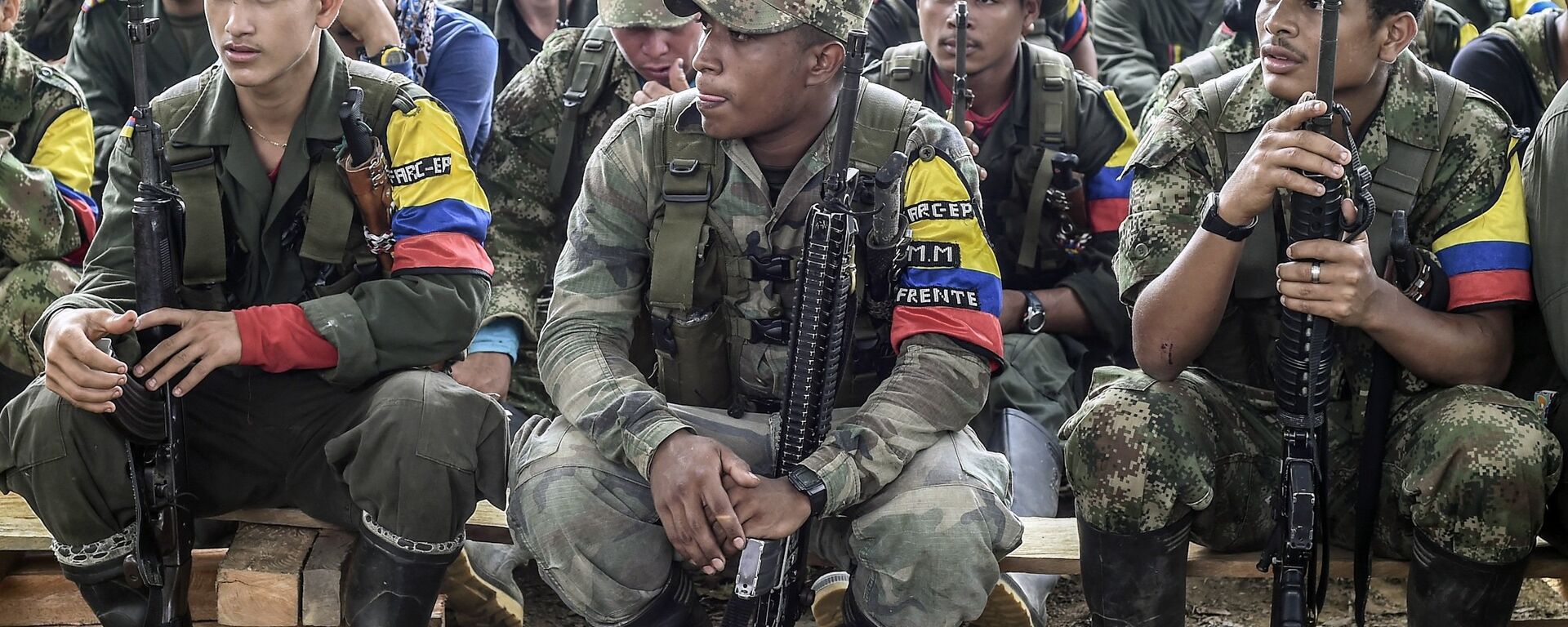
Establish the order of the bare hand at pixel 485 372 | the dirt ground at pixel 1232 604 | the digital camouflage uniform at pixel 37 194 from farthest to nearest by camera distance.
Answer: the bare hand at pixel 485 372 → the dirt ground at pixel 1232 604 → the digital camouflage uniform at pixel 37 194

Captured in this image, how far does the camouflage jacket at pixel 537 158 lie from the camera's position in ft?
15.3

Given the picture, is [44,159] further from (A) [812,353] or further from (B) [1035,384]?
(B) [1035,384]

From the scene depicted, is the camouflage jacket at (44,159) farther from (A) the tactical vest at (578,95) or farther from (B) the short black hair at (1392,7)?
(B) the short black hair at (1392,7)

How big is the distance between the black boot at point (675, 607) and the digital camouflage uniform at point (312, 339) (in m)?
0.47

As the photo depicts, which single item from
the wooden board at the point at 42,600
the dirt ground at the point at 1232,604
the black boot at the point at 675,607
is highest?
the black boot at the point at 675,607

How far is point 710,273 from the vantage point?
3.25 m

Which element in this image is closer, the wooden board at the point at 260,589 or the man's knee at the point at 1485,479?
the man's knee at the point at 1485,479

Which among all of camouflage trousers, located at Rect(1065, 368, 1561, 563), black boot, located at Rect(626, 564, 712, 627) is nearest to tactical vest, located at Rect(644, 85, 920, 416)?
black boot, located at Rect(626, 564, 712, 627)

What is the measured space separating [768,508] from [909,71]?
2292 mm

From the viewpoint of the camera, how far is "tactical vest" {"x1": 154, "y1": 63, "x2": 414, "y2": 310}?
11.0 ft

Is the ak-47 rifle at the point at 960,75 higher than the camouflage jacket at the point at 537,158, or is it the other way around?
the ak-47 rifle at the point at 960,75

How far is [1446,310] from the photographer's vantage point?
3.20 metres

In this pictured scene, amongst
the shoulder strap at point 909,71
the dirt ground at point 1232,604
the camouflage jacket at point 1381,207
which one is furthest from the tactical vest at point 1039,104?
the camouflage jacket at point 1381,207

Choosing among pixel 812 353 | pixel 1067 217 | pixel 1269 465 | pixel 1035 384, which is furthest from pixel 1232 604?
pixel 812 353
